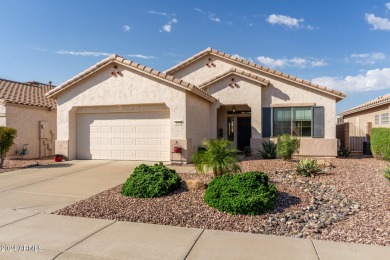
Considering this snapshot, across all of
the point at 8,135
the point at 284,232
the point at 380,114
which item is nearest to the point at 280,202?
the point at 284,232

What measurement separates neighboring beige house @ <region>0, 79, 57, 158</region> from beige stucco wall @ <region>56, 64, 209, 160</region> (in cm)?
315

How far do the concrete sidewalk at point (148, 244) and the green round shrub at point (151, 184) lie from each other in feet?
5.24

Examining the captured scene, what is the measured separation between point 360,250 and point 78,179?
8437mm

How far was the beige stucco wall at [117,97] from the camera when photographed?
1286 cm

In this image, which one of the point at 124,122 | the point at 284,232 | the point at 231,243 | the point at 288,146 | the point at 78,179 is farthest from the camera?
the point at 124,122

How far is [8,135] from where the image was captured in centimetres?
1234

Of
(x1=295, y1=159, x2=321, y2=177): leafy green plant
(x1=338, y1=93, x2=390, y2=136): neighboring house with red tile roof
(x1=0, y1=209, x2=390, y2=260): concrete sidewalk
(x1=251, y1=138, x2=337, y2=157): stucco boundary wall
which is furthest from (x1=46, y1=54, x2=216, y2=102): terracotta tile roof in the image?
(x1=338, y1=93, x2=390, y2=136): neighboring house with red tile roof

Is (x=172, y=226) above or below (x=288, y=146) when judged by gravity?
below

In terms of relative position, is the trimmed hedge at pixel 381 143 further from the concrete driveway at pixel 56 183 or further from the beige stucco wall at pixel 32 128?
the beige stucco wall at pixel 32 128

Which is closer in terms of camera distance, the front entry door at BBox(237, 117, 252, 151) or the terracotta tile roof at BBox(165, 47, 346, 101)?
the terracotta tile roof at BBox(165, 47, 346, 101)

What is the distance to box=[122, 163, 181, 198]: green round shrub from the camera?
23.0 ft

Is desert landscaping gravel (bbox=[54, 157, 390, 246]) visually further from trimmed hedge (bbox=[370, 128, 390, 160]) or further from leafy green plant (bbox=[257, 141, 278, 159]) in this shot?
trimmed hedge (bbox=[370, 128, 390, 160])

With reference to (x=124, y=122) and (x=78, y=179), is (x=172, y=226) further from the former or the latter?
(x=124, y=122)

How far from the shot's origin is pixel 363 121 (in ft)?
71.9
